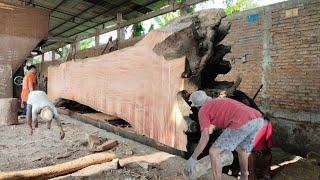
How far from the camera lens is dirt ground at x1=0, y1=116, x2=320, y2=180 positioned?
2973 millimetres

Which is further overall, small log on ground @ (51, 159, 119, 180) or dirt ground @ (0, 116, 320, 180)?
dirt ground @ (0, 116, 320, 180)

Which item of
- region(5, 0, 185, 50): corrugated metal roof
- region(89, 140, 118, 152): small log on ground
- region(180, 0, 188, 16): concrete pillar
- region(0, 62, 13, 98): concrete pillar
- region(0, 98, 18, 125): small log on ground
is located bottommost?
region(89, 140, 118, 152): small log on ground

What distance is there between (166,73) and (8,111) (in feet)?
12.6

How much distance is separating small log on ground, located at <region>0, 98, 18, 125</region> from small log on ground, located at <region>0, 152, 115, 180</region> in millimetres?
3451

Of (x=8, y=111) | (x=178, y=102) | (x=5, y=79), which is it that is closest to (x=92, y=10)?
(x=5, y=79)

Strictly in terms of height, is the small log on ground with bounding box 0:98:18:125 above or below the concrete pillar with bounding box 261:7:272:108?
below

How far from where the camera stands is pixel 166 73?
3432 millimetres

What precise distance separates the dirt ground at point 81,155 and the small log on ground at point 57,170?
228 millimetres

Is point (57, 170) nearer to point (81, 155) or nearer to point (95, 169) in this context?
point (95, 169)

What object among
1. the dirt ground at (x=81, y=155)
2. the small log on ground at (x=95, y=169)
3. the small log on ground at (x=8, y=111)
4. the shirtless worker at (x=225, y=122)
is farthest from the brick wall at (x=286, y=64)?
the small log on ground at (x=8, y=111)

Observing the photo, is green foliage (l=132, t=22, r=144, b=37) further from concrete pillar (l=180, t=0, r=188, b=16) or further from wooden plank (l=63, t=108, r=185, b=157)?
wooden plank (l=63, t=108, r=185, b=157)

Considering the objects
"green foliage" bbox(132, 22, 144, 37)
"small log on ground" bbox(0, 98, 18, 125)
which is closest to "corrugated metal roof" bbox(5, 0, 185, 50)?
"green foliage" bbox(132, 22, 144, 37)

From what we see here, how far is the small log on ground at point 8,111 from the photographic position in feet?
19.1

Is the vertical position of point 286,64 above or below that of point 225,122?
above
